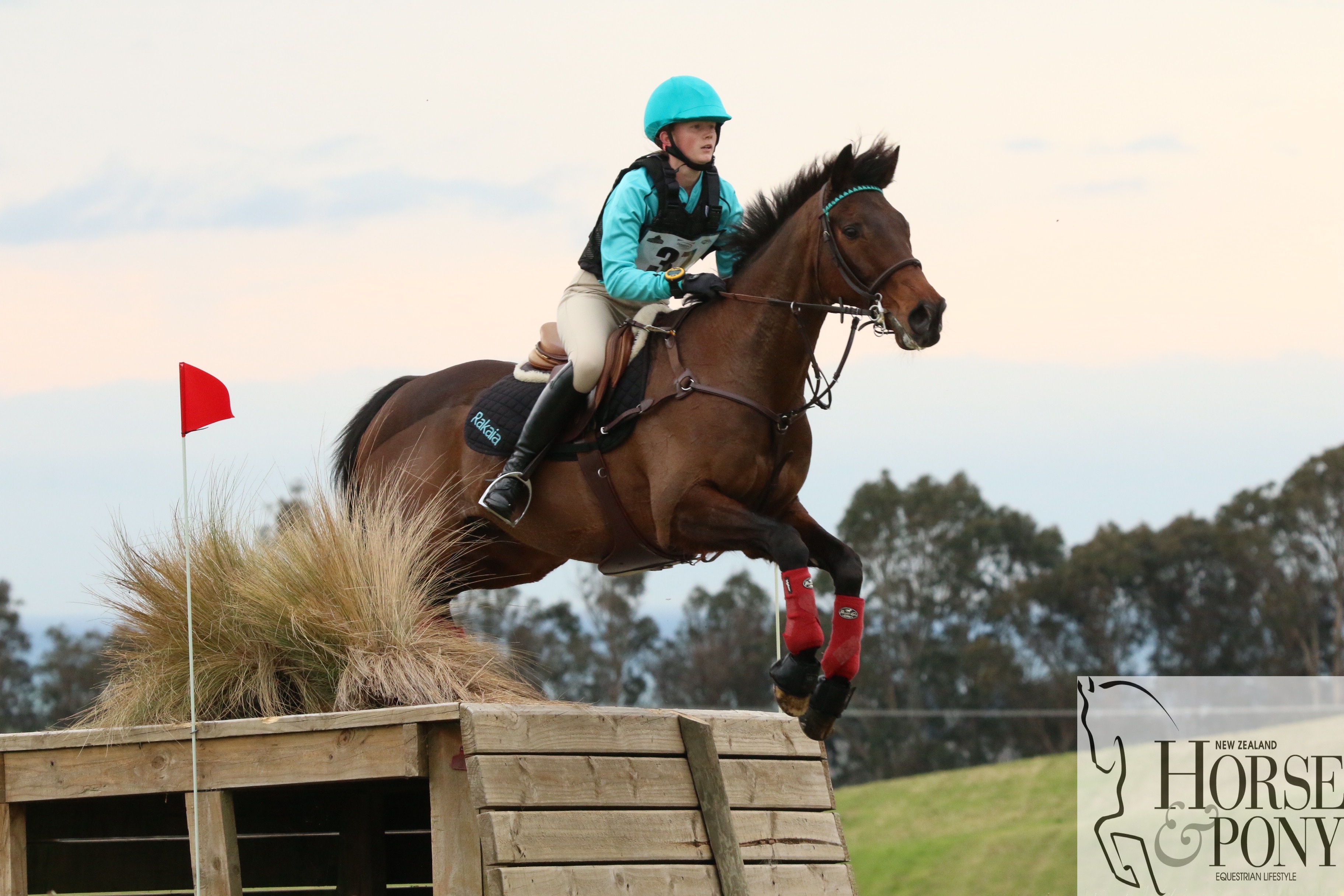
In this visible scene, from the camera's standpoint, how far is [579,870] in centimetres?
471

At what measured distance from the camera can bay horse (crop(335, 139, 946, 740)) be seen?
15.7ft

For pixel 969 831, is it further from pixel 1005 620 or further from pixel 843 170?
pixel 843 170

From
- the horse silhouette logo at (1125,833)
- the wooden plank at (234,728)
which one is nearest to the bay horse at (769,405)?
the wooden plank at (234,728)

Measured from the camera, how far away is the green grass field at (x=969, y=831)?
21016 millimetres

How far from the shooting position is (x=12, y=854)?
5.65 m

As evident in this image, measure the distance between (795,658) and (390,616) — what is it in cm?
146

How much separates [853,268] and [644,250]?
0.85 metres

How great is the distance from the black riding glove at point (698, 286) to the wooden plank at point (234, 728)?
1550 millimetres

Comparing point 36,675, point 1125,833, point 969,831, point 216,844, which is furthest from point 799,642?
point 36,675

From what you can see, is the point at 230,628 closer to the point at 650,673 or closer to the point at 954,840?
the point at 954,840

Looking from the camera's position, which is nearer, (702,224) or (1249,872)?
(702,224)

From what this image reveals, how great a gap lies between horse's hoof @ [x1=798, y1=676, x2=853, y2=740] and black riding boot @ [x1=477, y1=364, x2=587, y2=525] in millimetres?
1289

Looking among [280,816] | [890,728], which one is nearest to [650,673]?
[890,728]

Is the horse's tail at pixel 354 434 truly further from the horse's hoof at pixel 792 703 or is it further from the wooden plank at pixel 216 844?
the horse's hoof at pixel 792 703
